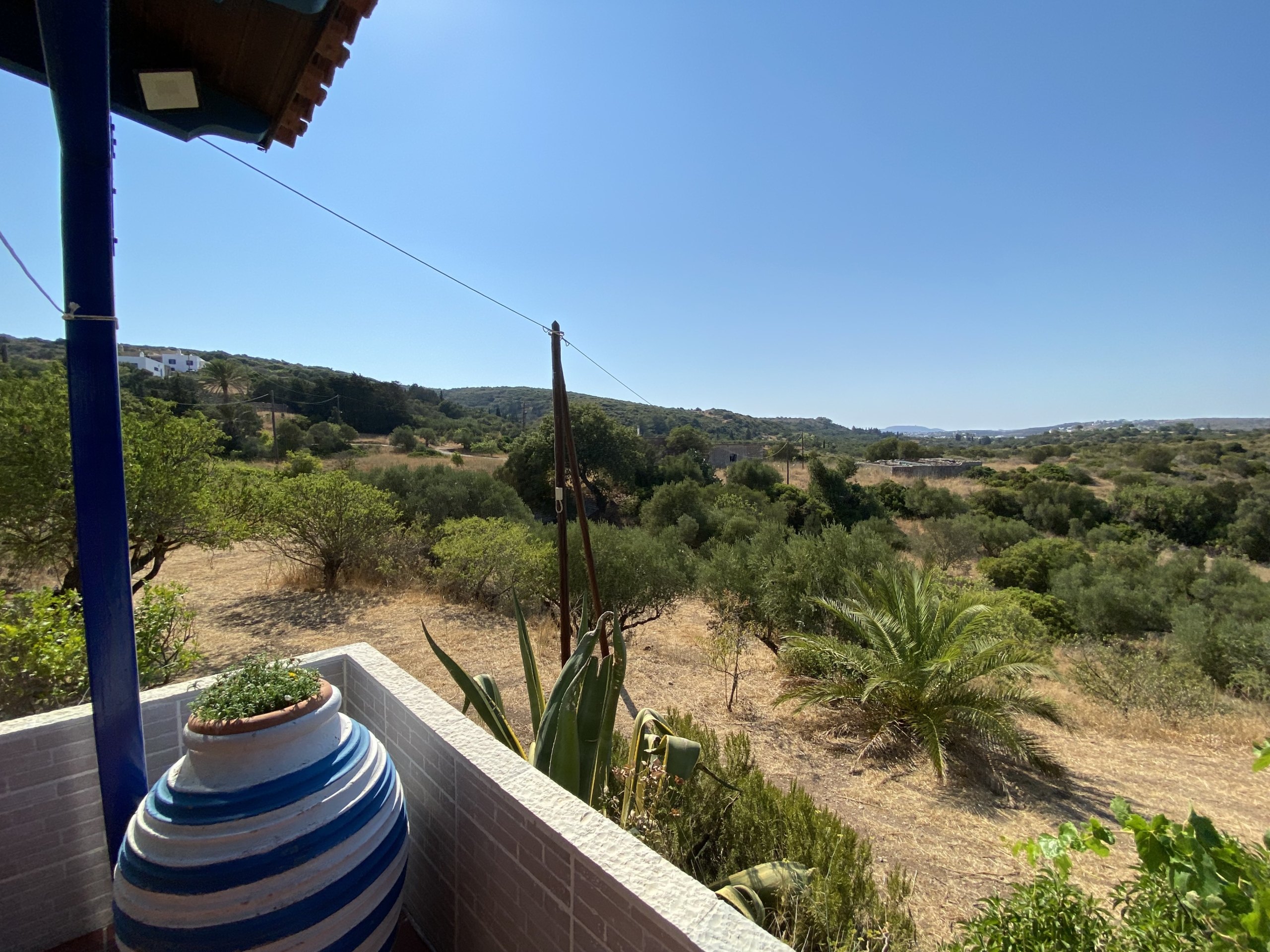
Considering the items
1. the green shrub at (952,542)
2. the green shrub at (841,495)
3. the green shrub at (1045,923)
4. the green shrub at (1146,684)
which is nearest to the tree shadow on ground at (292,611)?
the green shrub at (1045,923)

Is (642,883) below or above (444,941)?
above

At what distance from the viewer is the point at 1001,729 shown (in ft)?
13.5

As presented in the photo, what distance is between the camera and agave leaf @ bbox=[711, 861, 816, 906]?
6.27 feet

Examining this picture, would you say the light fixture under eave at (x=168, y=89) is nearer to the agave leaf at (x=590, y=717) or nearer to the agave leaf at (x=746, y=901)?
the agave leaf at (x=590, y=717)

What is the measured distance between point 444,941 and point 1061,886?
62.9 inches

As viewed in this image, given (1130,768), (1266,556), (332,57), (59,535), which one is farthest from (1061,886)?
(1266,556)

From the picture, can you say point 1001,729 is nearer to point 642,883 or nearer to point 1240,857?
point 1240,857

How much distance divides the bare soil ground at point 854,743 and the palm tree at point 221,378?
83.7 feet

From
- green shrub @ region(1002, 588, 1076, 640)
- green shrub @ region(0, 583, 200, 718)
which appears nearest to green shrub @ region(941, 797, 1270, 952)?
green shrub @ region(0, 583, 200, 718)

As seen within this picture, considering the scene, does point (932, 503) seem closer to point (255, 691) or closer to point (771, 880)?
point (771, 880)

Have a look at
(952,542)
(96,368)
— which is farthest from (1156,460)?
(96,368)

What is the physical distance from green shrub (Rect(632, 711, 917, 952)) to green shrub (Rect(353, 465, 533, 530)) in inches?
321

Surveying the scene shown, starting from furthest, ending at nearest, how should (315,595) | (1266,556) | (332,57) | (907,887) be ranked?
(1266,556) < (315,595) < (907,887) < (332,57)

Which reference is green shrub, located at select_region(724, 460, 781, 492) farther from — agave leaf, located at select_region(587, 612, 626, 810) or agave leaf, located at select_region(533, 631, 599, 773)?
agave leaf, located at select_region(533, 631, 599, 773)
